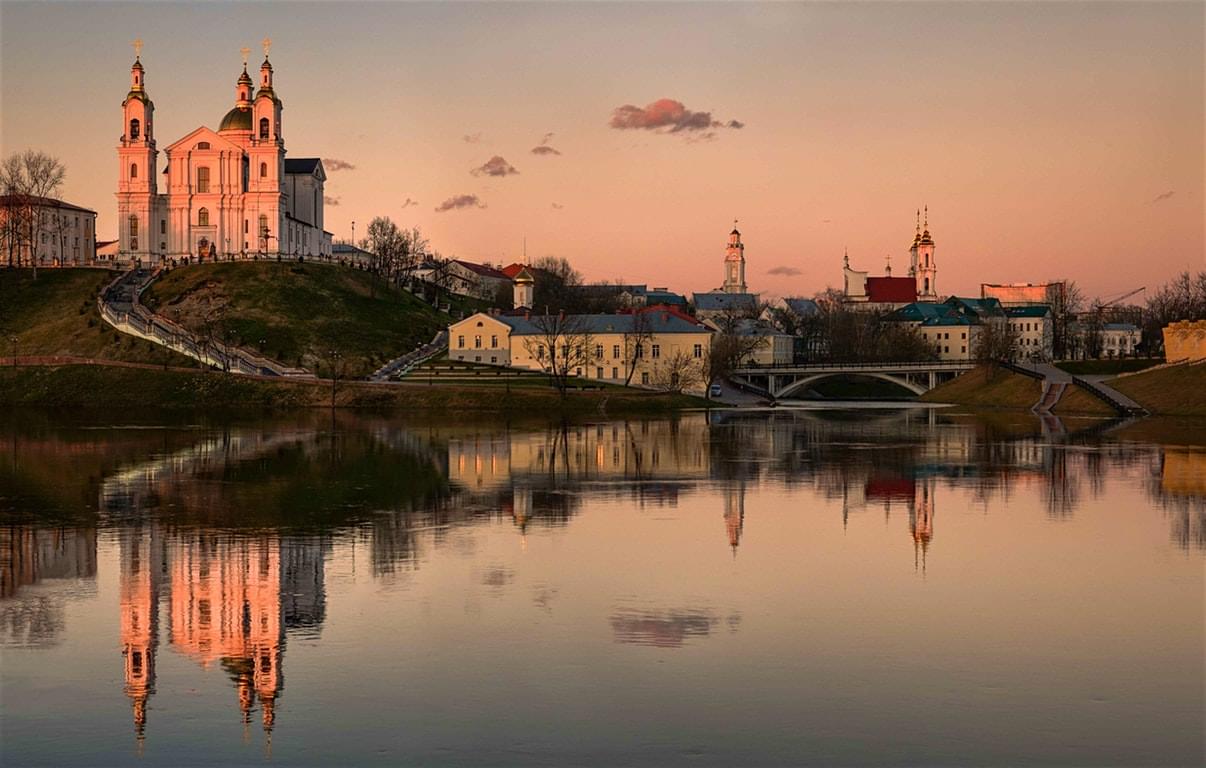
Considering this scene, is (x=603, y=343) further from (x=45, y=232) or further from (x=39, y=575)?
(x=39, y=575)

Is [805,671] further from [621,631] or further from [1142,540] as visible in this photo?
[1142,540]

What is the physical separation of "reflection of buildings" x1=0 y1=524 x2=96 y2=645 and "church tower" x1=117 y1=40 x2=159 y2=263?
90404 millimetres

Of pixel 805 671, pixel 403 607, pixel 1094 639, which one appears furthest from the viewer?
pixel 403 607

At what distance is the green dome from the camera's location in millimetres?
118375

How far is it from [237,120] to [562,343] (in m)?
39.2

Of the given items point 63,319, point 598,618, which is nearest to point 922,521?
point 598,618

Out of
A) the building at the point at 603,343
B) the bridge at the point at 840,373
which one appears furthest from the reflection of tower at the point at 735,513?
the bridge at the point at 840,373

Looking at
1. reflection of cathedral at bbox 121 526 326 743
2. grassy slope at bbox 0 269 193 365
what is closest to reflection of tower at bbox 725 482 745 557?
reflection of cathedral at bbox 121 526 326 743

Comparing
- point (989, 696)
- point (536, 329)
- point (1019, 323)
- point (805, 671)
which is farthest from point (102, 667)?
point (1019, 323)

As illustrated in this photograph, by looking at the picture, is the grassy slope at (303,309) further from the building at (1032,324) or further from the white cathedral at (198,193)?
the building at (1032,324)

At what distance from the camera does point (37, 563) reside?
25.4 metres

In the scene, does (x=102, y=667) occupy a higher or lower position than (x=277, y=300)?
lower

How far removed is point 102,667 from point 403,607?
5.02 m

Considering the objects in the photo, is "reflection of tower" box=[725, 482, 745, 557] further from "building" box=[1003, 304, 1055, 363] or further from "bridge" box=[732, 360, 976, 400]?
"building" box=[1003, 304, 1055, 363]
